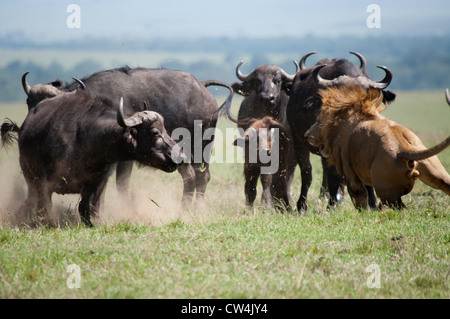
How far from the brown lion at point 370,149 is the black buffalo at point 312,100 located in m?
0.76

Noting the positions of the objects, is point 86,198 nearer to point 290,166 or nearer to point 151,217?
point 151,217

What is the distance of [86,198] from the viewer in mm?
8133

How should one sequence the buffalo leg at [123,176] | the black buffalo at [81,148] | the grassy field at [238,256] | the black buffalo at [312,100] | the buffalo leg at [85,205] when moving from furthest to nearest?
the buffalo leg at [123,176] < the black buffalo at [312,100] < the buffalo leg at [85,205] < the black buffalo at [81,148] < the grassy field at [238,256]

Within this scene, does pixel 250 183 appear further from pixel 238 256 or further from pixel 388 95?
pixel 238 256

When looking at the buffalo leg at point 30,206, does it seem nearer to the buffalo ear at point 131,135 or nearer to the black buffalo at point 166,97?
the buffalo ear at point 131,135

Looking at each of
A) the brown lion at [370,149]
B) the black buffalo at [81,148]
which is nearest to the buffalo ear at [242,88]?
the brown lion at [370,149]

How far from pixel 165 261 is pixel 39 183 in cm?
282

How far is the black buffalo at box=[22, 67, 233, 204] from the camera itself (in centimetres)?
929

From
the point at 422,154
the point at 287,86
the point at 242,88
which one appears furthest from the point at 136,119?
the point at 242,88

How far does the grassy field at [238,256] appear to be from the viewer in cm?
515

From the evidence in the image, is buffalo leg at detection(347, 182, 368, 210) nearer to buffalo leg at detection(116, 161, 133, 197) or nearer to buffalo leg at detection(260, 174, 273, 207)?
buffalo leg at detection(260, 174, 273, 207)

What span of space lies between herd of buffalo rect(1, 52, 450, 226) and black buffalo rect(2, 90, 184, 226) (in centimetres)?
1
